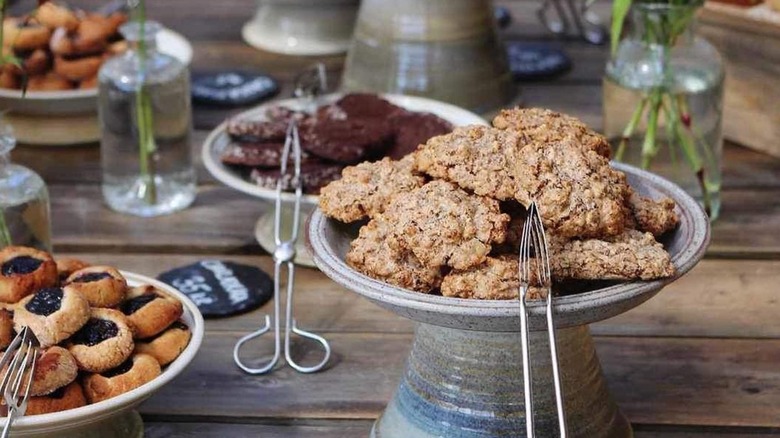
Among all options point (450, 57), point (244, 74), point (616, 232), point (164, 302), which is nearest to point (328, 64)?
point (244, 74)

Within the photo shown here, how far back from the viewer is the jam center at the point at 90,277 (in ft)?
3.18

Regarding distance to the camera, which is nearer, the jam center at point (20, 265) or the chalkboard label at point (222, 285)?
the jam center at point (20, 265)

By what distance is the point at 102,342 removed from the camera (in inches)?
35.3

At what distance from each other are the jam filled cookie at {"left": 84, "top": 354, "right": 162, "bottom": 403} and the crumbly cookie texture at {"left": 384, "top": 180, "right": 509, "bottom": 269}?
21 cm

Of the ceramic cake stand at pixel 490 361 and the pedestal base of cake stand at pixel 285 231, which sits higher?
the ceramic cake stand at pixel 490 361

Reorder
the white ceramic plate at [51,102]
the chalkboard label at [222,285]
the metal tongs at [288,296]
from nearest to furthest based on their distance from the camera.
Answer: the metal tongs at [288,296] < the chalkboard label at [222,285] < the white ceramic plate at [51,102]

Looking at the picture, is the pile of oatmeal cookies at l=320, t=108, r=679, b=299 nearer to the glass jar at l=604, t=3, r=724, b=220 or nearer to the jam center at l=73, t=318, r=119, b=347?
the jam center at l=73, t=318, r=119, b=347

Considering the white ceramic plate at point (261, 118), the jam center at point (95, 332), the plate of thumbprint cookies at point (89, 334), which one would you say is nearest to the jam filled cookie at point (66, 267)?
the plate of thumbprint cookies at point (89, 334)

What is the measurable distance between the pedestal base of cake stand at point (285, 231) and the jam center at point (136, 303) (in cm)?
26

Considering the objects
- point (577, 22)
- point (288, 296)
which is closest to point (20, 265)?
point (288, 296)

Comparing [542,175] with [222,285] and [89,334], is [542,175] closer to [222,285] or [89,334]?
[89,334]

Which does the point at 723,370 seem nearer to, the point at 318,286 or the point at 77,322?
the point at 318,286

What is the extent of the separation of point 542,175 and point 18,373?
38 cm

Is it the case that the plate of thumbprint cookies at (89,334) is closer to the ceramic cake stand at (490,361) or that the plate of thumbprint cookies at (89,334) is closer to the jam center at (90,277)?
the jam center at (90,277)
